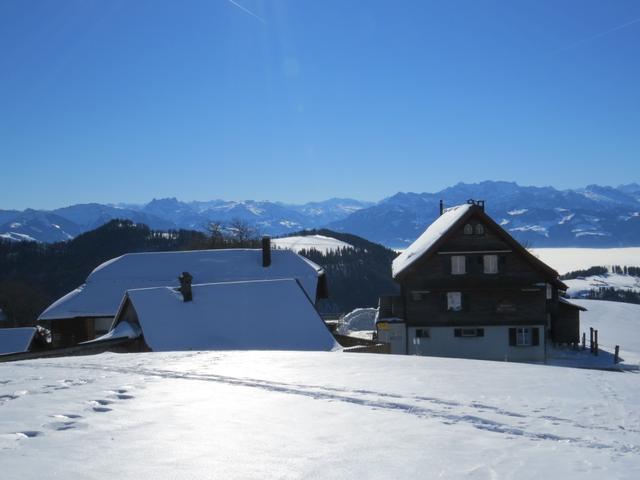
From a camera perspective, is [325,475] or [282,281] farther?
[282,281]

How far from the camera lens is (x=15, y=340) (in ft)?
128

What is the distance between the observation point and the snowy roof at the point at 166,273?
40.4 meters

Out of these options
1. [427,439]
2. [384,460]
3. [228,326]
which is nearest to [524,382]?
[427,439]

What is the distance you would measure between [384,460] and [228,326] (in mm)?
20452

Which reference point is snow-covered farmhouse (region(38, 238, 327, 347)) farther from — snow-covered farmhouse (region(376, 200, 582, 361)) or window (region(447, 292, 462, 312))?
window (region(447, 292, 462, 312))

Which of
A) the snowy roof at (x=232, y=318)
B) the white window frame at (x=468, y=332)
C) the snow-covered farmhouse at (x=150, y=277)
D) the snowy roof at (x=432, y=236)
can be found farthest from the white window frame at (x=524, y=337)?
the snowy roof at (x=232, y=318)

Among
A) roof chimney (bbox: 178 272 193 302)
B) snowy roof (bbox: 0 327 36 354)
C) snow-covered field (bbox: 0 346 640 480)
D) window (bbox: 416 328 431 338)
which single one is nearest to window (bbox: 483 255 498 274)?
window (bbox: 416 328 431 338)

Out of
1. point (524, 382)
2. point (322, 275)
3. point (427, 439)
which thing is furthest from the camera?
point (322, 275)

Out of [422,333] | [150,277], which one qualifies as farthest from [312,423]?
[150,277]

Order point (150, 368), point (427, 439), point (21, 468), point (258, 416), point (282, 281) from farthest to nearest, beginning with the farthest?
point (282, 281), point (150, 368), point (258, 416), point (427, 439), point (21, 468)

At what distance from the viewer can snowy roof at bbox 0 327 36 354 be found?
126ft

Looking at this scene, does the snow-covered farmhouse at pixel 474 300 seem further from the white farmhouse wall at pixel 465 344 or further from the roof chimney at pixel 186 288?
the roof chimney at pixel 186 288

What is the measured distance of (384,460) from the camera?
7.21 m

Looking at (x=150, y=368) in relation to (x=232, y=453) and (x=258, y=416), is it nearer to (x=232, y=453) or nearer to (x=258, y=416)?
(x=258, y=416)
